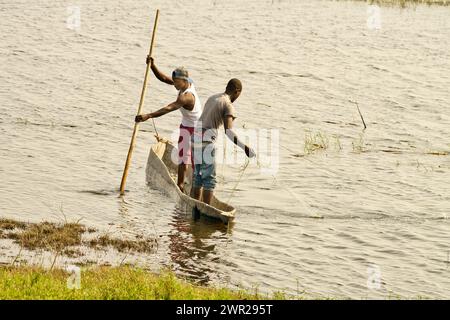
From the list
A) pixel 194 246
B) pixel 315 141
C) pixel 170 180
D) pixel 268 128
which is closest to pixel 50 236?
pixel 194 246

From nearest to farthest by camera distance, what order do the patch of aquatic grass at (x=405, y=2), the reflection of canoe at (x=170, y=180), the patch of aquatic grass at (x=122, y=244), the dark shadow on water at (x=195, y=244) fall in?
the dark shadow on water at (x=195, y=244)
the patch of aquatic grass at (x=122, y=244)
the reflection of canoe at (x=170, y=180)
the patch of aquatic grass at (x=405, y=2)

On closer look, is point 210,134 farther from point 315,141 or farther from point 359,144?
point 359,144

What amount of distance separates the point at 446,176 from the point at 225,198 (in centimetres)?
500

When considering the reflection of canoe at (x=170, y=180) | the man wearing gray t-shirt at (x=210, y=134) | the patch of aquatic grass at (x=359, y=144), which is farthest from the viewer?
the patch of aquatic grass at (x=359, y=144)

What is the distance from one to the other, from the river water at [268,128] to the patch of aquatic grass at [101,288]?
70.2 inches

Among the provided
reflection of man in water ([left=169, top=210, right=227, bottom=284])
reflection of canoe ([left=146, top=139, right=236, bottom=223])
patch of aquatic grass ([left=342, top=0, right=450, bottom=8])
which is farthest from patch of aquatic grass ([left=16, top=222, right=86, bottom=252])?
patch of aquatic grass ([left=342, top=0, right=450, bottom=8])

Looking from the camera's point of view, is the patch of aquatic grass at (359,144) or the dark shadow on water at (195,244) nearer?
the dark shadow on water at (195,244)

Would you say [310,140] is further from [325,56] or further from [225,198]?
[325,56]

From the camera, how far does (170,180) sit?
52.3 ft

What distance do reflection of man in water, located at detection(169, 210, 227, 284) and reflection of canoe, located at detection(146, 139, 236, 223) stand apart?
0.68 feet

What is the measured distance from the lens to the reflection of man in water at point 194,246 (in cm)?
1252

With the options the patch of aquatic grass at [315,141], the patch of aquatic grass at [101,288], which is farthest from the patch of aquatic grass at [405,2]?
the patch of aquatic grass at [101,288]

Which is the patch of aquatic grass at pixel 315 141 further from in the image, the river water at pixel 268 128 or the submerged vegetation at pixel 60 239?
the submerged vegetation at pixel 60 239

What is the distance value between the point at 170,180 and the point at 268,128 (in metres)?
7.24
